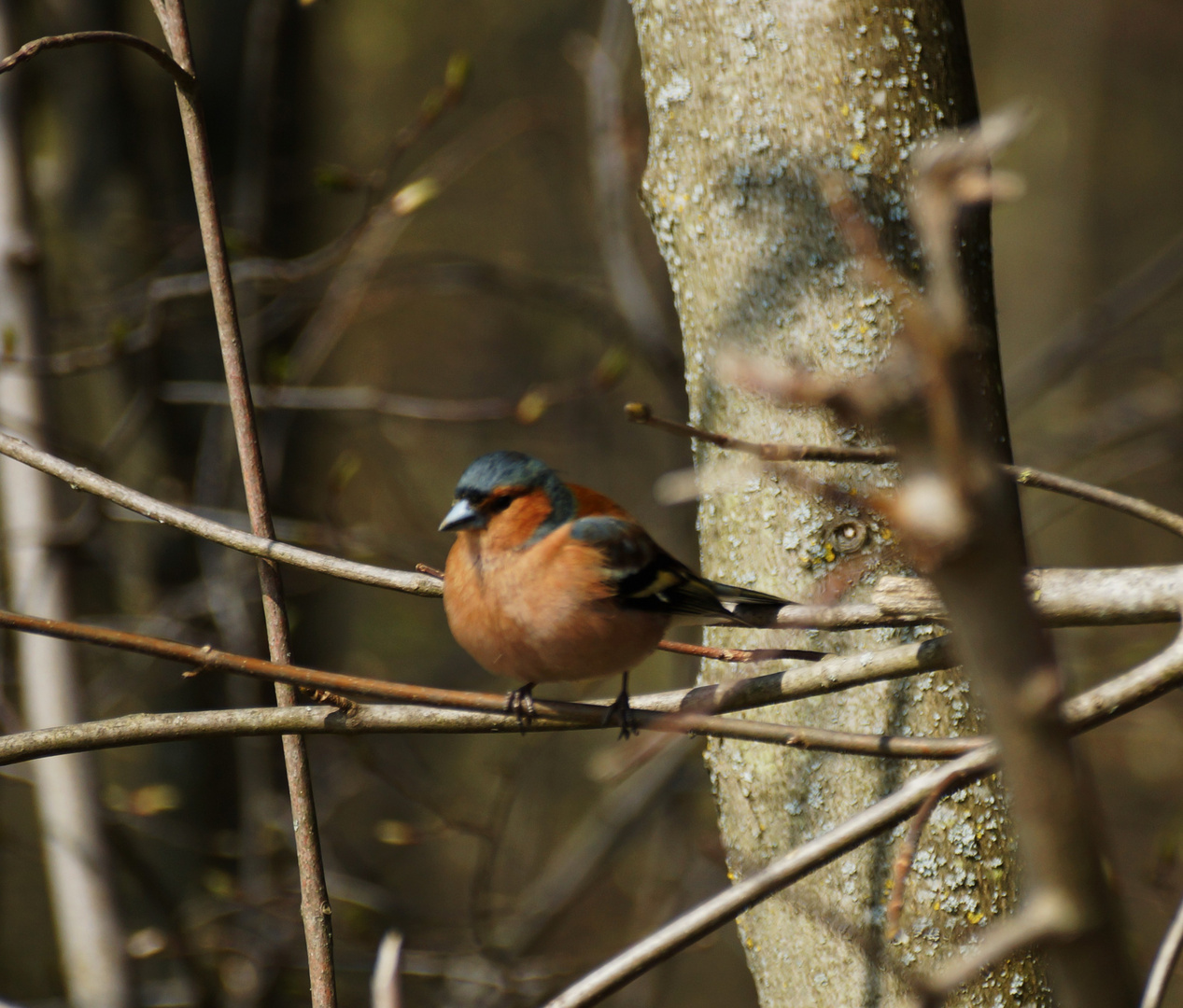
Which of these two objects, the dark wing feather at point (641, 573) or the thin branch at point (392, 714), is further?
the dark wing feather at point (641, 573)

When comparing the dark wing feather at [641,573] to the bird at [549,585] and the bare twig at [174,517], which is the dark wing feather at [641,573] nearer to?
the bird at [549,585]

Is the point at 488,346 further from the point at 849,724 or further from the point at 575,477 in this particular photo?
the point at 849,724

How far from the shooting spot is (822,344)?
1.86 m

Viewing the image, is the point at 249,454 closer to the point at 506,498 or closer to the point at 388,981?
the point at 506,498

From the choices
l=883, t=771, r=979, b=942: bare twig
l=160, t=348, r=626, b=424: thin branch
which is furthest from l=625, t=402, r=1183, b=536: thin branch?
l=160, t=348, r=626, b=424: thin branch

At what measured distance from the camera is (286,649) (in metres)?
1.77

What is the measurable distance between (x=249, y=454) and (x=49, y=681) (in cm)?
228

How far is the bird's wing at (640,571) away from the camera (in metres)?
2.33

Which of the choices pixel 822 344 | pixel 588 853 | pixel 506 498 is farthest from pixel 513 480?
pixel 588 853

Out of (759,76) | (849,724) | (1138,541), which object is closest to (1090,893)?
(849,724)

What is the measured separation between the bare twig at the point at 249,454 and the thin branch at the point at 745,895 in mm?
662

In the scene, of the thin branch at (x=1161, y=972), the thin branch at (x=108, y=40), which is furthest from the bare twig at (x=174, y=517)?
the thin branch at (x=1161, y=972)

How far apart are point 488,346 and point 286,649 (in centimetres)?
1005

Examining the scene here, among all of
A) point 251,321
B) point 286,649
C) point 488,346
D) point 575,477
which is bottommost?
point 286,649
